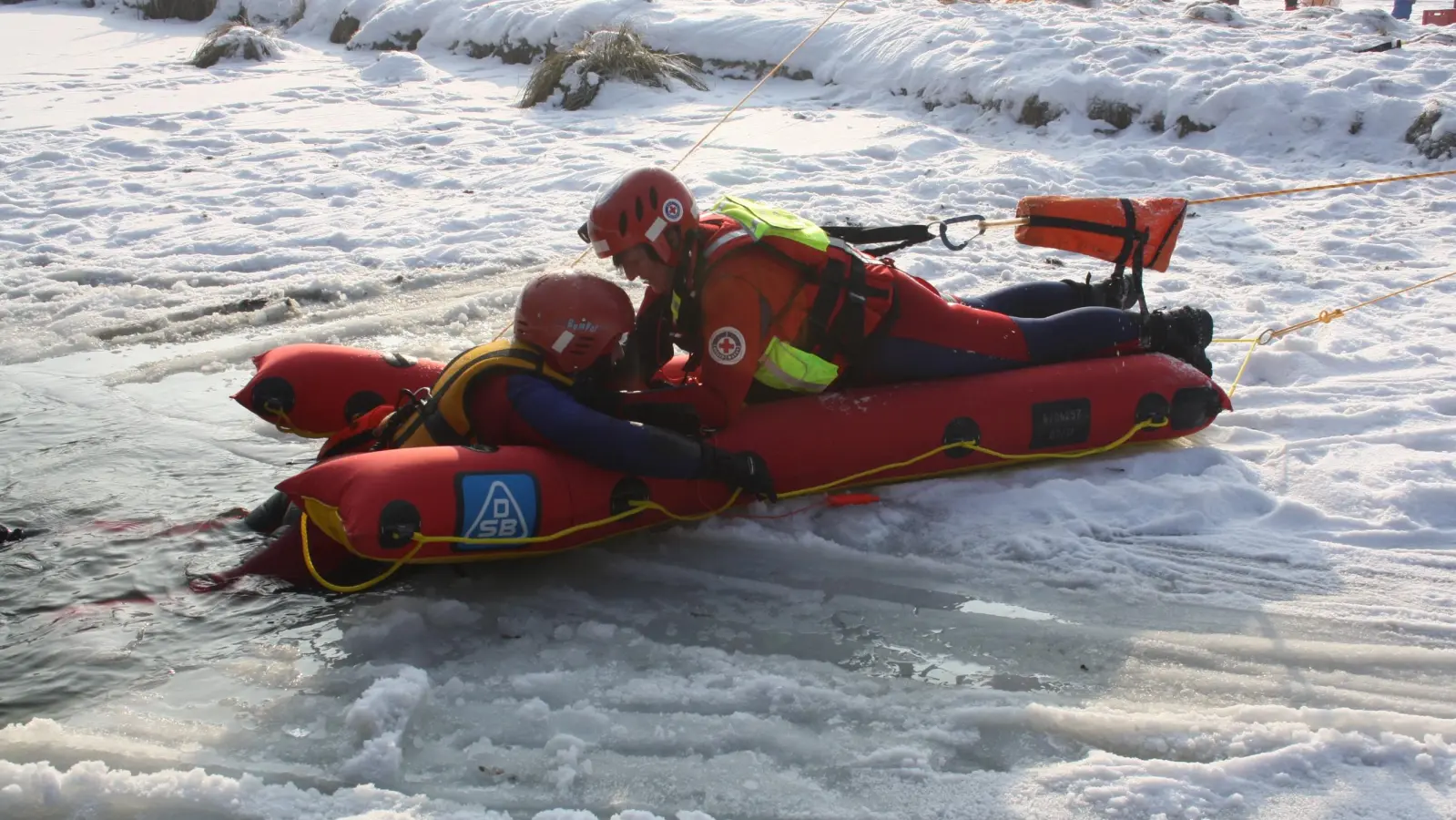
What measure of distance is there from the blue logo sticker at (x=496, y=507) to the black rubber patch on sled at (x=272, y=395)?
130 cm

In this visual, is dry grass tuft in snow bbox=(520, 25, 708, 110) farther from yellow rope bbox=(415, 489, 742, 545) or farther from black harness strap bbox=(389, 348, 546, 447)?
yellow rope bbox=(415, 489, 742, 545)

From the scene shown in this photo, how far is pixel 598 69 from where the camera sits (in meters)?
11.1

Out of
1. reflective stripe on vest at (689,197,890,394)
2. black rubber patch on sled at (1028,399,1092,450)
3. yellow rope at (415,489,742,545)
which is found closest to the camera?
yellow rope at (415,489,742,545)

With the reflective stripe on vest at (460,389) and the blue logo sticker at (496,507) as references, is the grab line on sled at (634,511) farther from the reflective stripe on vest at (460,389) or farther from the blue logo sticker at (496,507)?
the reflective stripe on vest at (460,389)

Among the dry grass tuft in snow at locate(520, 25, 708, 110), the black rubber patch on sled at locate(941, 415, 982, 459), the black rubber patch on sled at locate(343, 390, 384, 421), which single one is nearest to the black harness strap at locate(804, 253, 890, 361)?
the black rubber patch on sled at locate(941, 415, 982, 459)

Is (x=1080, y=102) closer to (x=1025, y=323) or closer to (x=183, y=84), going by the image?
(x=1025, y=323)

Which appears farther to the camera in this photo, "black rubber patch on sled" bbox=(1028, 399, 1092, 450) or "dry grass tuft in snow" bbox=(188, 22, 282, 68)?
"dry grass tuft in snow" bbox=(188, 22, 282, 68)

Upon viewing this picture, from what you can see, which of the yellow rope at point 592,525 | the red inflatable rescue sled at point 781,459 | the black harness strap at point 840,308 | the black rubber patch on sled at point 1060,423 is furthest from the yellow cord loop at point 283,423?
the black rubber patch on sled at point 1060,423

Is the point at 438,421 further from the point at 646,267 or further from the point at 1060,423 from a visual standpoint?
the point at 1060,423

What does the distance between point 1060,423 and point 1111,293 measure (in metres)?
0.97

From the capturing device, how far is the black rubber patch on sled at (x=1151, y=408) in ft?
15.2

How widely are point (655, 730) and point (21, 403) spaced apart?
3.94 m

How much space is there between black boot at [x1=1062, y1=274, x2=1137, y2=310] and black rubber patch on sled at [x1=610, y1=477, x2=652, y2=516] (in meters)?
2.38

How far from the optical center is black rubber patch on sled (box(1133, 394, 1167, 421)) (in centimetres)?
464
